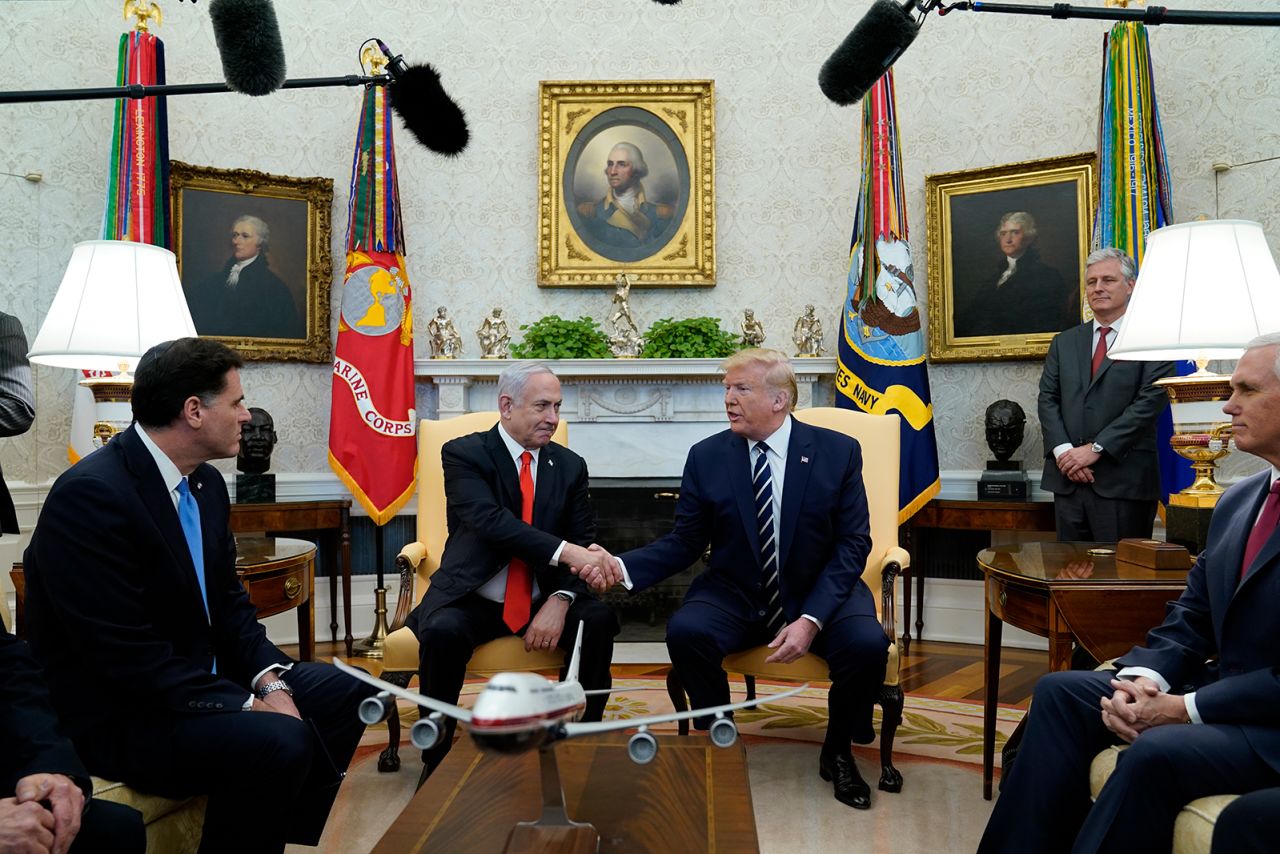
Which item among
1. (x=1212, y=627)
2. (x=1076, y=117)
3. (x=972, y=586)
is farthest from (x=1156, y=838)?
(x=1076, y=117)

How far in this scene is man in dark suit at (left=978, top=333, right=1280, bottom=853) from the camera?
1.98m

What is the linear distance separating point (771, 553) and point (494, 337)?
2.95m

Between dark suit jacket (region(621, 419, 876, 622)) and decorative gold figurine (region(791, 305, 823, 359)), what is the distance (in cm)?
237

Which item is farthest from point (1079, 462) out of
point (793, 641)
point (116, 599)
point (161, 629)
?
point (116, 599)

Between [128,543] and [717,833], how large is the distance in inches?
56.9

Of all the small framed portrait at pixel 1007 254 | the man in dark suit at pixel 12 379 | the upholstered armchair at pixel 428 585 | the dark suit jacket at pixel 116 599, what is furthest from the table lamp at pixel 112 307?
the small framed portrait at pixel 1007 254

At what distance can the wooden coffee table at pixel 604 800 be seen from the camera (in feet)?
5.84

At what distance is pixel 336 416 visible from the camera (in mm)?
5586

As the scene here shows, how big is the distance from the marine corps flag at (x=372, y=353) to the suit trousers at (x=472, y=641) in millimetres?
2313

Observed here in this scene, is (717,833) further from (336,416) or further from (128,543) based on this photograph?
(336,416)

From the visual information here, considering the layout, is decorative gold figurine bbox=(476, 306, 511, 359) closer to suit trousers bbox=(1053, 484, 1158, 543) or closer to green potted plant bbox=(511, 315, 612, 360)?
green potted plant bbox=(511, 315, 612, 360)

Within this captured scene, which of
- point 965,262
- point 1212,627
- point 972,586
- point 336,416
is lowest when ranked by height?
point 972,586

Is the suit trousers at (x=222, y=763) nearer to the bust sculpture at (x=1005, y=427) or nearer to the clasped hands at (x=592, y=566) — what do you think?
the clasped hands at (x=592, y=566)

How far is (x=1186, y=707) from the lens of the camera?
7.11 ft
